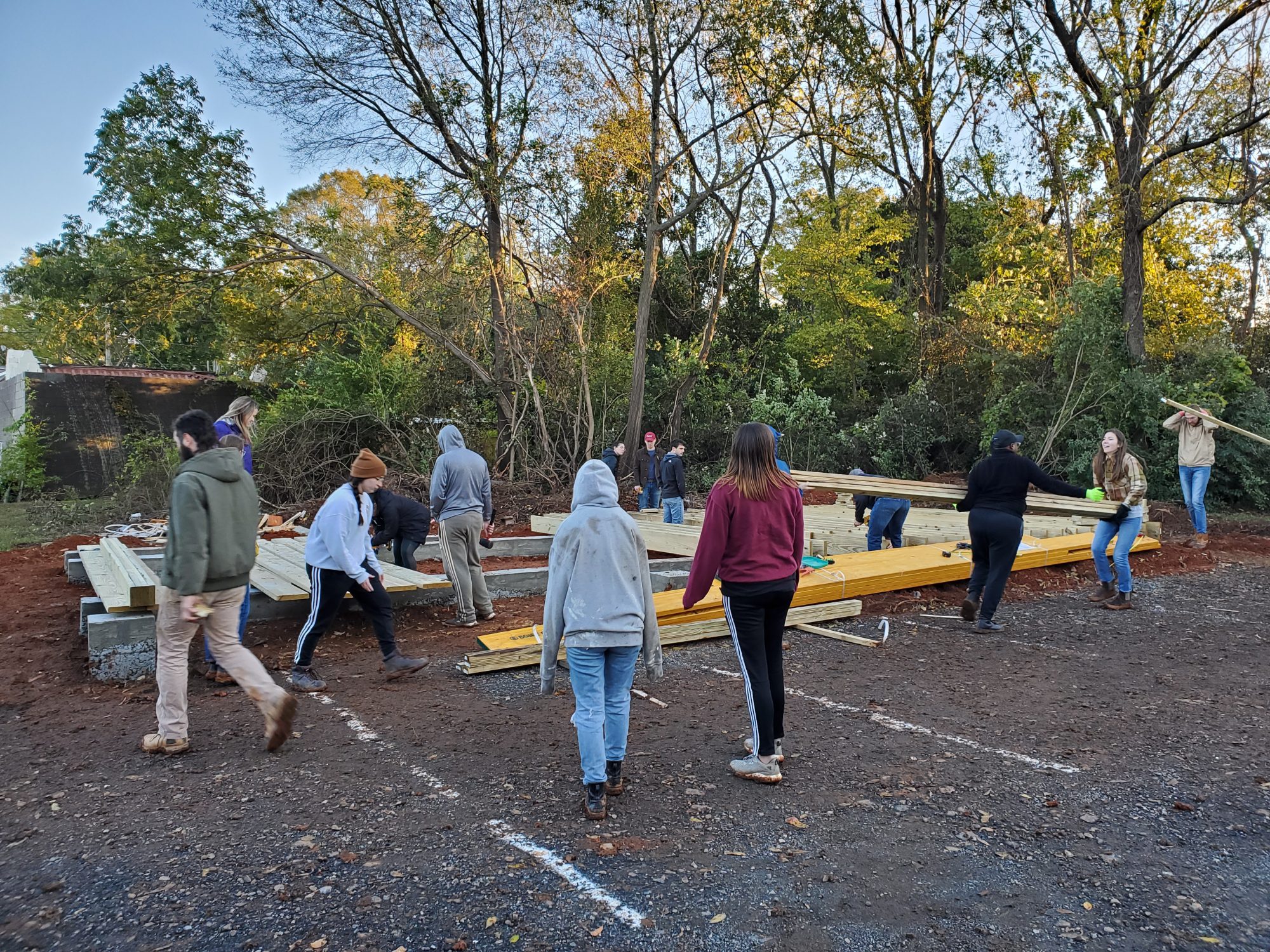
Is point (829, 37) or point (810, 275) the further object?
point (810, 275)

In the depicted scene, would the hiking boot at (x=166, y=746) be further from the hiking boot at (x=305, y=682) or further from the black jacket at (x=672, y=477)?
the black jacket at (x=672, y=477)

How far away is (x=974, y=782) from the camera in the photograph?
4016 millimetres

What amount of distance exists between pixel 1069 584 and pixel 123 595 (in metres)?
9.66

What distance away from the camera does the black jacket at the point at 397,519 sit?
816 centimetres

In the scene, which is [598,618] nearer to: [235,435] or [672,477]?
[235,435]

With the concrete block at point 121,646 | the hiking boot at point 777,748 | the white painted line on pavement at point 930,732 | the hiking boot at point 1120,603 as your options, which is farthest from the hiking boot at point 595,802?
the hiking boot at point 1120,603

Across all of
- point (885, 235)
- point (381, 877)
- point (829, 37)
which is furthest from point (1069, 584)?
point (885, 235)

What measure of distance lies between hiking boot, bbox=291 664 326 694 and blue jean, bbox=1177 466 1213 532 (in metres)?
11.4

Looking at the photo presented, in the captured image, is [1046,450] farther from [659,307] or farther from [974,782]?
[974,782]

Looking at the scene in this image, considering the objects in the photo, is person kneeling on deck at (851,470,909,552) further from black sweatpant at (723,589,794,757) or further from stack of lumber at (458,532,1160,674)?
black sweatpant at (723,589,794,757)

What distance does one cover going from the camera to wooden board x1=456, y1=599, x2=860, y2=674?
5984 mm

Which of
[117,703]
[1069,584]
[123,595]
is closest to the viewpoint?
[117,703]

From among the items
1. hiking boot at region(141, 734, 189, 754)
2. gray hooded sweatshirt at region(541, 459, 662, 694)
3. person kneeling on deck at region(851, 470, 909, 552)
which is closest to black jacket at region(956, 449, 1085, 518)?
person kneeling on deck at region(851, 470, 909, 552)

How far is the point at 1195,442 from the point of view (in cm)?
1090
